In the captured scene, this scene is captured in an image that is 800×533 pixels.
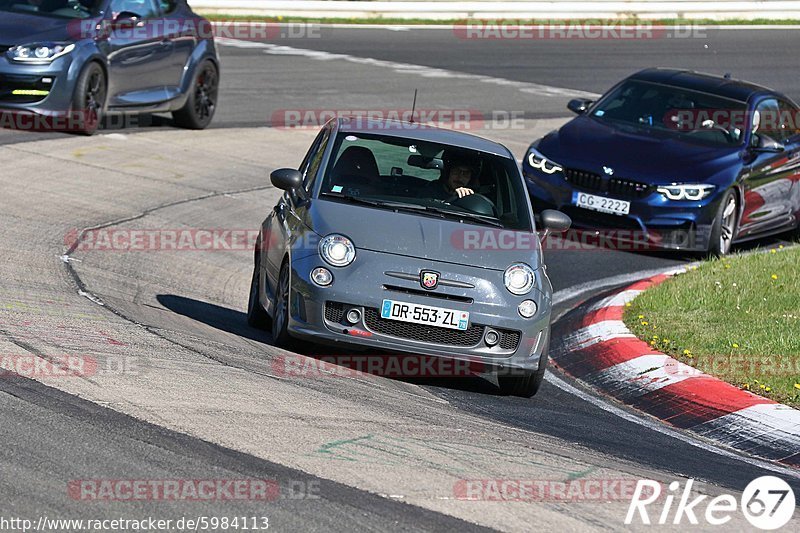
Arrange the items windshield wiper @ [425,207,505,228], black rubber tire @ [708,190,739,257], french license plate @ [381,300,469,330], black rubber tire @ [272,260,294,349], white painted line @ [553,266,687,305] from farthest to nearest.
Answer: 1. black rubber tire @ [708,190,739,257]
2. white painted line @ [553,266,687,305]
3. windshield wiper @ [425,207,505,228]
4. black rubber tire @ [272,260,294,349]
5. french license plate @ [381,300,469,330]

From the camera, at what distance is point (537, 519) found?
5.58 m

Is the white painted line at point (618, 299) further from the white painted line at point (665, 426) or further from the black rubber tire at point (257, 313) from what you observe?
the black rubber tire at point (257, 313)

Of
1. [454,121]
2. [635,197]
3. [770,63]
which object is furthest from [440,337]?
[770,63]

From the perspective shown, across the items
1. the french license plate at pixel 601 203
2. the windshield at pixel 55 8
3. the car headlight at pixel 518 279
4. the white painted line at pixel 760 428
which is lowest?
the white painted line at pixel 760 428

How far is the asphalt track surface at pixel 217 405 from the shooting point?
5586mm

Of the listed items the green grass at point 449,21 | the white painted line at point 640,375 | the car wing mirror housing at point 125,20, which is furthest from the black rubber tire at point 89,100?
the green grass at point 449,21

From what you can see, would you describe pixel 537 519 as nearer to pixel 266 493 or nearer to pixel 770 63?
pixel 266 493

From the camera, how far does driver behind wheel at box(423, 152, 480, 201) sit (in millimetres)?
9195

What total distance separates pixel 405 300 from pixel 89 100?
321 inches

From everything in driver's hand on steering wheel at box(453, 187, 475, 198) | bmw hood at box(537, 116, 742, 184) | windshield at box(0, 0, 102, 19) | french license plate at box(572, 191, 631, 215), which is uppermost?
windshield at box(0, 0, 102, 19)

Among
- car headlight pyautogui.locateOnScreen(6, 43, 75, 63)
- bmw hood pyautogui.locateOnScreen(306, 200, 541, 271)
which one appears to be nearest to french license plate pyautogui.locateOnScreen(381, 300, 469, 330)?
bmw hood pyautogui.locateOnScreen(306, 200, 541, 271)

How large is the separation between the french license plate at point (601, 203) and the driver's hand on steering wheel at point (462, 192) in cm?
443

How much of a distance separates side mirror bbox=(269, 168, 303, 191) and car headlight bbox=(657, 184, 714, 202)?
17.0 ft

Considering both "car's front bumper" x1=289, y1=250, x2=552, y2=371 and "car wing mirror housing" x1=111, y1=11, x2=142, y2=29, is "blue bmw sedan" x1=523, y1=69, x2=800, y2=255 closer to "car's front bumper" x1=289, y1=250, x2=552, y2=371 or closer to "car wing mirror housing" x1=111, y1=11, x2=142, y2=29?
"car wing mirror housing" x1=111, y1=11, x2=142, y2=29
